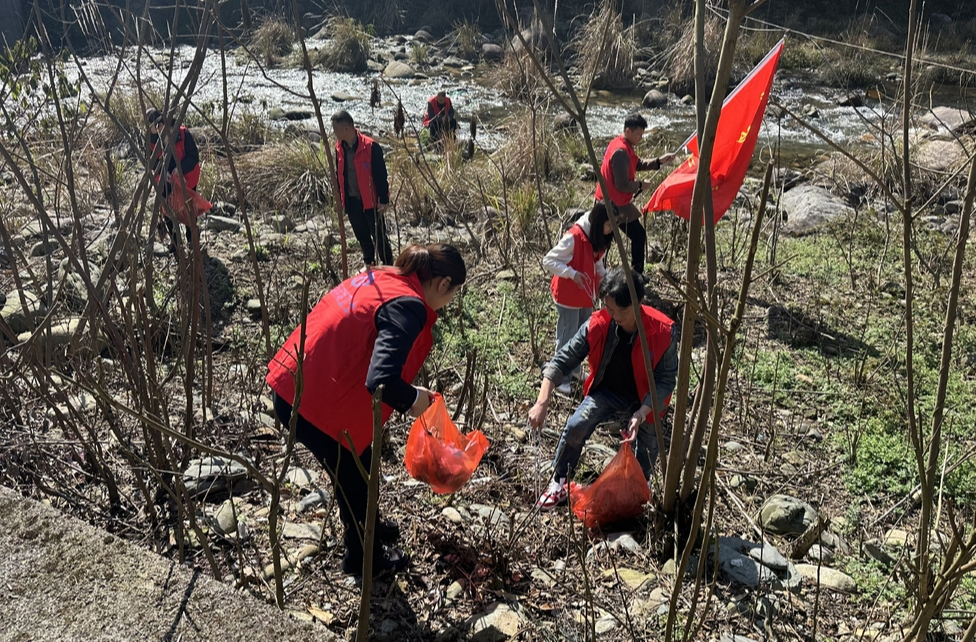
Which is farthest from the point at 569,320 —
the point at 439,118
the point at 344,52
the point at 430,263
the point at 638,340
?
the point at 344,52

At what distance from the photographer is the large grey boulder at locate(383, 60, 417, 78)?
1806cm

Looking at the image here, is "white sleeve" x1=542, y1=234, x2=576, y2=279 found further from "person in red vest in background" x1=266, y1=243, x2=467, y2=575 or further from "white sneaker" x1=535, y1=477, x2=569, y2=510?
"person in red vest in background" x1=266, y1=243, x2=467, y2=575

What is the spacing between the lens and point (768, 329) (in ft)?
18.3

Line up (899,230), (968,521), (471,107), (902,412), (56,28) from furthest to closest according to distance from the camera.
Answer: (56,28), (471,107), (899,230), (902,412), (968,521)

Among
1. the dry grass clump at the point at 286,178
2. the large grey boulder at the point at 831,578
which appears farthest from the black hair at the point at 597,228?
the dry grass clump at the point at 286,178

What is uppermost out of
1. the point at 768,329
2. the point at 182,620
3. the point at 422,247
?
the point at 422,247

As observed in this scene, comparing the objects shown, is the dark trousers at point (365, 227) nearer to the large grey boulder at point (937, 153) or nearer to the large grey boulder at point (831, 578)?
the large grey boulder at point (831, 578)

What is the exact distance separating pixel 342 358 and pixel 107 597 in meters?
1.01

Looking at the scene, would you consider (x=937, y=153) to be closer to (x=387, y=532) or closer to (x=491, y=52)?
(x=387, y=532)

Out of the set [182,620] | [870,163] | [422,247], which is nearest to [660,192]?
[422,247]

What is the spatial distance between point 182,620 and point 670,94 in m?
15.3

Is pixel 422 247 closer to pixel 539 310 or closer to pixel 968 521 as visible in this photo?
pixel 968 521

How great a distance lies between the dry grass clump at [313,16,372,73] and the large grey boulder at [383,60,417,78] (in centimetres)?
62

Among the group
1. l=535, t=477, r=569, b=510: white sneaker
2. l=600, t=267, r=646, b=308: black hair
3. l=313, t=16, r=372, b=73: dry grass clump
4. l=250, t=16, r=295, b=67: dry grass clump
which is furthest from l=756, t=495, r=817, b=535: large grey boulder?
l=313, t=16, r=372, b=73: dry grass clump
